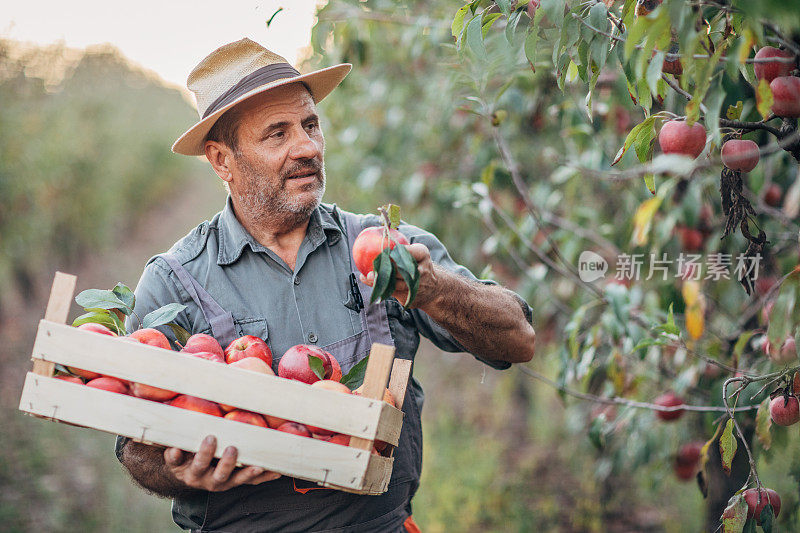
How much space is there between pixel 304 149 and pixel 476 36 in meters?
0.58

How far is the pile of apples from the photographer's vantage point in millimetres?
1459

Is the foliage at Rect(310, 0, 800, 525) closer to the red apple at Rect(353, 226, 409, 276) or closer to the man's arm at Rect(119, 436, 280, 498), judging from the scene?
the red apple at Rect(353, 226, 409, 276)

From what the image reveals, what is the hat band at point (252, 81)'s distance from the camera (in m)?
2.00

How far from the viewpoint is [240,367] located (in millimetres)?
1512

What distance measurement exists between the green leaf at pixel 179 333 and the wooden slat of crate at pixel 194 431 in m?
0.31

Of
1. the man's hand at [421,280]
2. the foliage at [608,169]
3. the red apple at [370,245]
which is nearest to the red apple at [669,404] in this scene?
the foliage at [608,169]

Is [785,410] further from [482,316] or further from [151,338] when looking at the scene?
[151,338]

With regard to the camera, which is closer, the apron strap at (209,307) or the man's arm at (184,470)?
→ the man's arm at (184,470)

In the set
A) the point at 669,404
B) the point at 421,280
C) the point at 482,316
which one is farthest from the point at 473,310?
the point at 669,404

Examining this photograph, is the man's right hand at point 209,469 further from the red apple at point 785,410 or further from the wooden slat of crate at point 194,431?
the red apple at point 785,410

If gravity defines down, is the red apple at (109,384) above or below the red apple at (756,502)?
below

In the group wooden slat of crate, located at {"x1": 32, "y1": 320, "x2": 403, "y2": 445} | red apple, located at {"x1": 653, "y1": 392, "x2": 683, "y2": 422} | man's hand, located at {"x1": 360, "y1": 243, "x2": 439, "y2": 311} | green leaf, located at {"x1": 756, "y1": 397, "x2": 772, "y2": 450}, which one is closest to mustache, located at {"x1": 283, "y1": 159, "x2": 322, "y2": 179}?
man's hand, located at {"x1": 360, "y1": 243, "x2": 439, "y2": 311}

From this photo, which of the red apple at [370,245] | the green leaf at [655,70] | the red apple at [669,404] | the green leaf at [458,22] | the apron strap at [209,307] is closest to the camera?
the green leaf at [655,70]

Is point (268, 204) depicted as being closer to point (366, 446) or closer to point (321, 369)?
point (321, 369)
